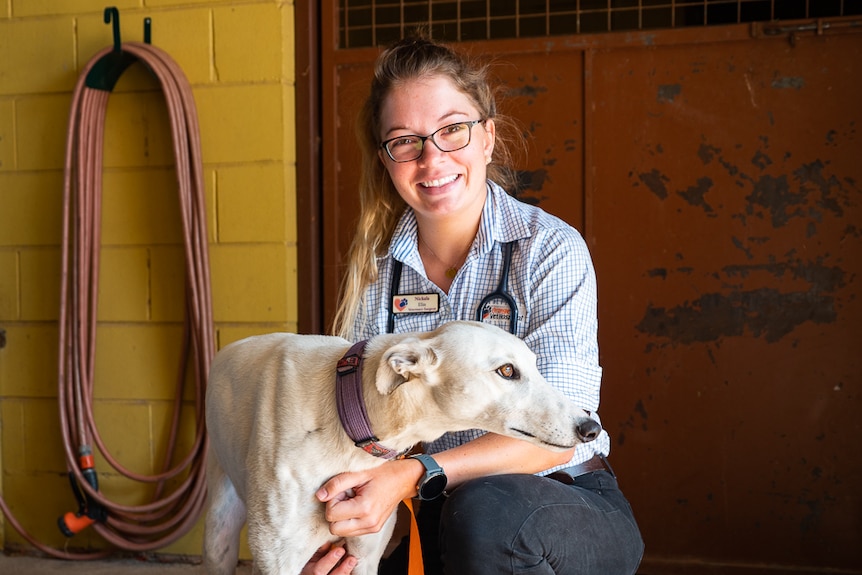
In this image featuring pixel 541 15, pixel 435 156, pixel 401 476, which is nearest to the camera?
pixel 401 476

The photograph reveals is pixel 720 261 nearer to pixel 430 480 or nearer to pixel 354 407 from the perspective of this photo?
pixel 430 480

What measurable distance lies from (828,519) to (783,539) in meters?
0.17

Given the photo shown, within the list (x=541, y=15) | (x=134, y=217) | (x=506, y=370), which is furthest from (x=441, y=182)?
(x=134, y=217)

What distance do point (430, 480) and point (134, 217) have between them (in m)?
2.07

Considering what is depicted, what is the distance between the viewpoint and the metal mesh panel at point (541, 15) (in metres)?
2.98

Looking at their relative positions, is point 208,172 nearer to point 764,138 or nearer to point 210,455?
point 210,455

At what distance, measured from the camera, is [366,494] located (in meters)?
1.73

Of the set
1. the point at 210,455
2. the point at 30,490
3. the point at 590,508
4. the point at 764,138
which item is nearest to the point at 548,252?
the point at 590,508

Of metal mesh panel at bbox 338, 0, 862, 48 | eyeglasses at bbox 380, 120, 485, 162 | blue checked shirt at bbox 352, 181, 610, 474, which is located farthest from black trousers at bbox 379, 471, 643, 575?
metal mesh panel at bbox 338, 0, 862, 48

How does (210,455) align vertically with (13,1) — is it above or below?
below

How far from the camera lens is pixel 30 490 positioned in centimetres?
346

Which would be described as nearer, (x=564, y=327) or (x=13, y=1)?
(x=564, y=327)

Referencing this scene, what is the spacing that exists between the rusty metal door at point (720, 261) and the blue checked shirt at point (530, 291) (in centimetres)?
103

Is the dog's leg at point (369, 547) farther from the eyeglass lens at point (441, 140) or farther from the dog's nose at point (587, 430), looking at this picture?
the eyeglass lens at point (441, 140)
